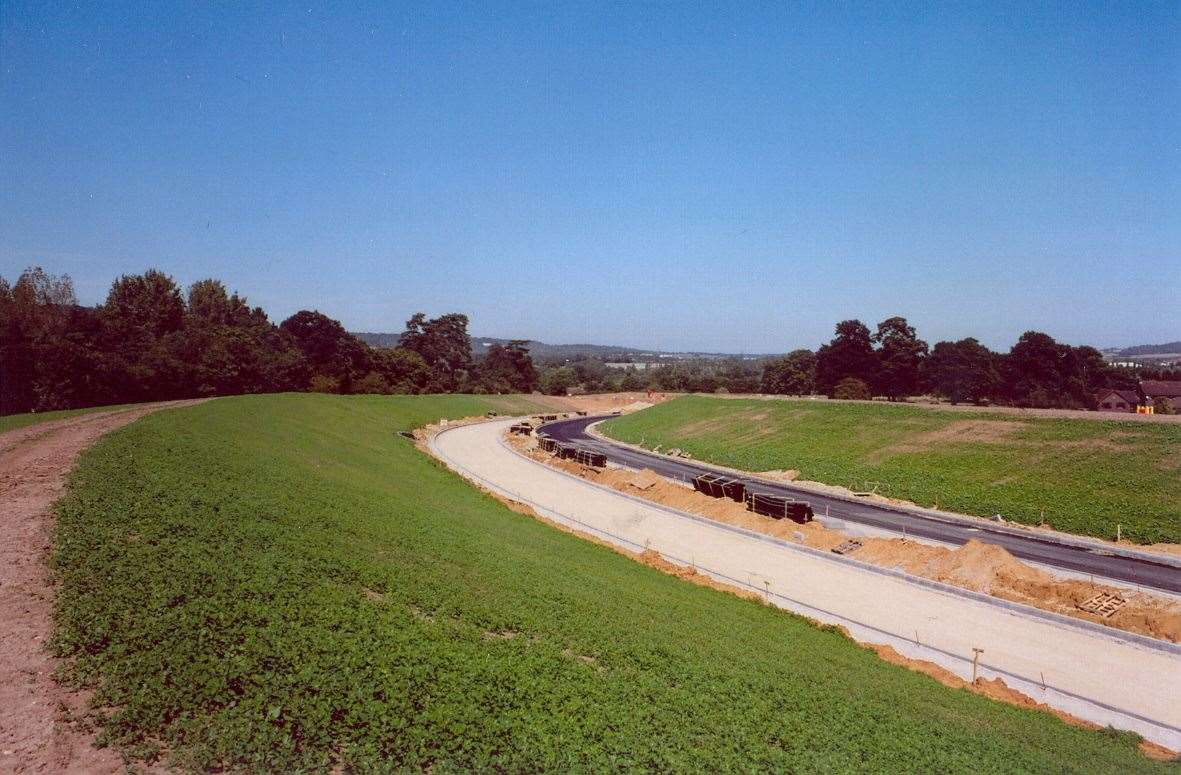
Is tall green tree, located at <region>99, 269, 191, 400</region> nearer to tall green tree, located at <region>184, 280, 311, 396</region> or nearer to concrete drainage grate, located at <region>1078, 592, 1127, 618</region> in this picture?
tall green tree, located at <region>184, 280, 311, 396</region>

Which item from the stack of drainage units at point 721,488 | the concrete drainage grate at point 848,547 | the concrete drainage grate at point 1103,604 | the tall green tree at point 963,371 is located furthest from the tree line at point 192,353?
the tall green tree at point 963,371

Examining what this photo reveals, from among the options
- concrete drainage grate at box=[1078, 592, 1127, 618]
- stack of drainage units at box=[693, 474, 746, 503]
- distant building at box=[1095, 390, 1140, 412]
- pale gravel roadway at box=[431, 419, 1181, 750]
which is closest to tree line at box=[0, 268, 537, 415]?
pale gravel roadway at box=[431, 419, 1181, 750]

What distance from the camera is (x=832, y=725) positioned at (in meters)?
11.0

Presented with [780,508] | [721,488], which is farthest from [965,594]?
[721,488]

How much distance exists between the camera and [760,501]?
1345 inches

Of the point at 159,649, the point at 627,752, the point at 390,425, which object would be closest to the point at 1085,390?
the point at 390,425

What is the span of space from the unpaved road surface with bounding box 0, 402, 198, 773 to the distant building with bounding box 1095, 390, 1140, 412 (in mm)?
87050

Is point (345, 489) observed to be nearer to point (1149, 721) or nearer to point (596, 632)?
point (596, 632)

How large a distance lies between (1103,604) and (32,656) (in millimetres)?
28060

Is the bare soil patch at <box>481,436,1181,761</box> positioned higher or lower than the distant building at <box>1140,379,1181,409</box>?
lower

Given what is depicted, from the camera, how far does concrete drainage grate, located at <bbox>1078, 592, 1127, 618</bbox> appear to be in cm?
2050

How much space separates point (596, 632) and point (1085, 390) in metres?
78.8

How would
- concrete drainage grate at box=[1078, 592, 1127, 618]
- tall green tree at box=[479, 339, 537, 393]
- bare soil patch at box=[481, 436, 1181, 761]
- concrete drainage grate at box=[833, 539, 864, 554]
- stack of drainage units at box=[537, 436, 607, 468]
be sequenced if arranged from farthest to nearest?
tall green tree at box=[479, 339, 537, 393] < stack of drainage units at box=[537, 436, 607, 468] < concrete drainage grate at box=[833, 539, 864, 554] < concrete drainage grate at box=[1078, 592, 1127, 618] < bare soil patch at box=[481, 436, 1181, 761]

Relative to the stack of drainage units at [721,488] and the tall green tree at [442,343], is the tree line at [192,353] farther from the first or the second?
the stack of drainage units at [721,488]
